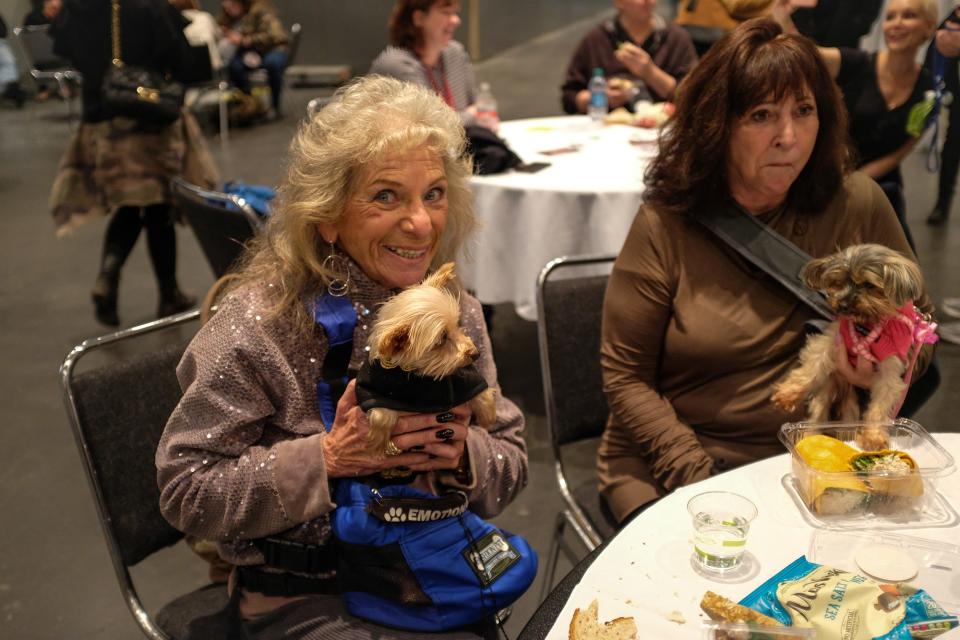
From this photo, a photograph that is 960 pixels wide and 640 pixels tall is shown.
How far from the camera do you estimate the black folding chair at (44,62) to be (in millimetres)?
8391

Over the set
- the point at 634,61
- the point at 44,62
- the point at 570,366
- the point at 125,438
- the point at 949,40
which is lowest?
the point at 44,62

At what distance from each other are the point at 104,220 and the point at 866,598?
22.0 ft

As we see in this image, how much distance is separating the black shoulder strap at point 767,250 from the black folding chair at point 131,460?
1266 millimetres

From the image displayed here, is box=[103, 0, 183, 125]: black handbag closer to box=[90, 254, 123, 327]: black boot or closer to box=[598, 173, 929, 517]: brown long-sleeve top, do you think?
box=[90, 254, 123, 327]: black boot

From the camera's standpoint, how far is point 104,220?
6883 mm

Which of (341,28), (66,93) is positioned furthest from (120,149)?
(341,28)

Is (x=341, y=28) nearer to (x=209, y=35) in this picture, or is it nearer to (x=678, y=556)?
(x=209, y=35)

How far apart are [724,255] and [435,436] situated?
0.92m

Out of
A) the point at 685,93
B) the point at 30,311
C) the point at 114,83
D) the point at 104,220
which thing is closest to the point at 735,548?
the point at 685,93

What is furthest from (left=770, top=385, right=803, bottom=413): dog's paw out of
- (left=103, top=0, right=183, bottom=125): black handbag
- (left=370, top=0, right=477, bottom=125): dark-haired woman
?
(left=103, top=0, right=183, bottom=125): black handbag

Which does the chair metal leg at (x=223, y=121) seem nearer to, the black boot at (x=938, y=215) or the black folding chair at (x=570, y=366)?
the black boot at (x=938, y=215)

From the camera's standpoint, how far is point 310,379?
5.27 ft

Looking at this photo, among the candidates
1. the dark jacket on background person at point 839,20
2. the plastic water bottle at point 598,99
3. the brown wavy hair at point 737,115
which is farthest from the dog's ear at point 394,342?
the plastic water bottle at point 598,99

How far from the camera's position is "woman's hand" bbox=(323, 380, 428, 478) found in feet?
4.90
